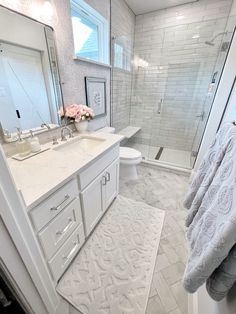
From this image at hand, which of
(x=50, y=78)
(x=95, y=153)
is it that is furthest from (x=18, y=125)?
(x=95, y=153)

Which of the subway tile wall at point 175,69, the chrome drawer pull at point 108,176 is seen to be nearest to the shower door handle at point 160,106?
the subway tile wall at point 175,69

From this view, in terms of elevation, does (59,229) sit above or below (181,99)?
below

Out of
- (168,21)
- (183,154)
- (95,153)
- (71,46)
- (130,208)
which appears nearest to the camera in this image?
(95,153)

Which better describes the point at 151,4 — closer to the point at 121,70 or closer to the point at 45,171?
the point at 121,70

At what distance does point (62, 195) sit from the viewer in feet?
2.87

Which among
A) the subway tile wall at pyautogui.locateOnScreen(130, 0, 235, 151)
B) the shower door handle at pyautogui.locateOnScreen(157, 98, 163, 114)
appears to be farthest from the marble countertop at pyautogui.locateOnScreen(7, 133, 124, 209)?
the shower door handle at pyautogui.locateOnScreen(157, 98, 163, 114)

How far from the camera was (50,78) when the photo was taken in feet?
4.16

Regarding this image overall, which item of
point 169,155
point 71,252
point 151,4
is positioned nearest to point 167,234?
point 71,252

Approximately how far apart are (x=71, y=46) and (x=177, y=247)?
2126 mm

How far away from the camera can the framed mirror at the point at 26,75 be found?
38.3 inches

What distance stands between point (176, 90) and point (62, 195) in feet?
9.36

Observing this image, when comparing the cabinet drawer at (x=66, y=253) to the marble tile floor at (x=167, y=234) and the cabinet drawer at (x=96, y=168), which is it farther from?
the marble tile floor at (x=167, y=234)

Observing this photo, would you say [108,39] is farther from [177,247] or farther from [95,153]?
[177,247]

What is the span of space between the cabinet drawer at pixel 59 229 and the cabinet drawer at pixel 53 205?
0.04 metres
